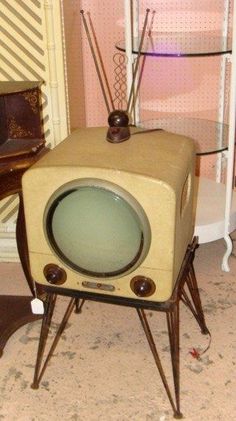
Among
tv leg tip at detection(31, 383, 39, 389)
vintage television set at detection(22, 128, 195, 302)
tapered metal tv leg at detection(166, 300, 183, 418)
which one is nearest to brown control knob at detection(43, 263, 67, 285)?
vintage television set at detection(22, 128, 195, 302)

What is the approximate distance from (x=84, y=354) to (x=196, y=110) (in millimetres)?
1616

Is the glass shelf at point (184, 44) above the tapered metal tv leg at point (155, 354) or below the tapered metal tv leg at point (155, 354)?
above

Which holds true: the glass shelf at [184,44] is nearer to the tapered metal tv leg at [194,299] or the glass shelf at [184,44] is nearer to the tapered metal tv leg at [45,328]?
the tapered metal tv leg at [194,299]

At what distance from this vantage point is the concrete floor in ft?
6.43

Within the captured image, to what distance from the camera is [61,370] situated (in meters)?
2.16

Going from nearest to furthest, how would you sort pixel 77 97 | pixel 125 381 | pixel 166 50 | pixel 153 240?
pixel 153 240 → pixel 125 381 → pixel 166 50 → pixel 77 97

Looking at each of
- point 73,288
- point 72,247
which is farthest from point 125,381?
point 72,247

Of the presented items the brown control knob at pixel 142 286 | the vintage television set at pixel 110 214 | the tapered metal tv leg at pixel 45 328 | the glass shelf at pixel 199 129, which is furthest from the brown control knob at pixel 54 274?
the glass shelf at pixel 199 129

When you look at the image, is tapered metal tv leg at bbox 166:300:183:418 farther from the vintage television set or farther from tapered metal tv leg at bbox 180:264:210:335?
tapered metal tv leg at bbox 180:264:210:335

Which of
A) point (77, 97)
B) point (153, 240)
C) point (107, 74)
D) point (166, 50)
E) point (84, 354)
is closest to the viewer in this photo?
point (153, 240)

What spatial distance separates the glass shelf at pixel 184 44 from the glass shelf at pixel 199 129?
412 mm

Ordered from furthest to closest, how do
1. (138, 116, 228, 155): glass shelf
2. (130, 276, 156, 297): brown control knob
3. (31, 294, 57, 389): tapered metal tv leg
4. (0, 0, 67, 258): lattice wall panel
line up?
(138, 116, 228, 155): glass shelf < (0, 0, 67, 258): lattice wall panel < (31, 294, 57, 389): tapered metal tv leg < (130, 276, 156, 297): brown control knob

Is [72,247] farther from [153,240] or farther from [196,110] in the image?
[196,110]

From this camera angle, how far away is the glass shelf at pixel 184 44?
2480 mm
